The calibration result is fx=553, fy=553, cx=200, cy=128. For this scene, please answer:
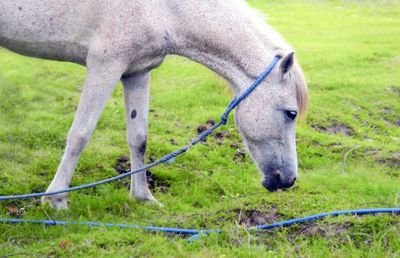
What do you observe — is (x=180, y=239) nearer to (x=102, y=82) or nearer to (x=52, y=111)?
(x=102, y=82)

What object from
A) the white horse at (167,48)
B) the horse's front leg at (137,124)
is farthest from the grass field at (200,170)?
the white horse at (167,48)

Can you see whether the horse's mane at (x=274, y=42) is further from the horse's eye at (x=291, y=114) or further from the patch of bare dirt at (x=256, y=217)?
the patch of bare dirt at (x=256, y=217)

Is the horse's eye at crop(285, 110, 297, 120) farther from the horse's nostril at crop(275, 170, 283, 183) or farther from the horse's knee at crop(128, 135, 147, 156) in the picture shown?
the horse's knee at crop(128, 135, 147, 156)

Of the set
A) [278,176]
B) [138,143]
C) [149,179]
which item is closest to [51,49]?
[138,143]

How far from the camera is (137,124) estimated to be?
5.34 m

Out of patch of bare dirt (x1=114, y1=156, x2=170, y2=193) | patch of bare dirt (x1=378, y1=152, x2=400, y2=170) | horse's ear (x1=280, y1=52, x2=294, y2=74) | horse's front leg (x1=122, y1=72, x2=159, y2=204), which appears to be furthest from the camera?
patch of bare dirt (x1=378, y1=152, x2=400, y2=170)

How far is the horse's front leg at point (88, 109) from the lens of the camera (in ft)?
15.1

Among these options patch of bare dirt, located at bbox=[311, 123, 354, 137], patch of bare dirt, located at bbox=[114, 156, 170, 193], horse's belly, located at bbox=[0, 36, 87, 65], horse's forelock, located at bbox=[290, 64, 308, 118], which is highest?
horse's belly, located at bbox=[0, 36, 87, 65]

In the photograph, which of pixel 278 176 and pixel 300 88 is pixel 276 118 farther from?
pixel 278 176

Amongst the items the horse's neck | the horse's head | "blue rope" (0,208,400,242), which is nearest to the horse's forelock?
the horse's head

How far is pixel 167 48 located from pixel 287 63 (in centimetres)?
103

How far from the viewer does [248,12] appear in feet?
15.9

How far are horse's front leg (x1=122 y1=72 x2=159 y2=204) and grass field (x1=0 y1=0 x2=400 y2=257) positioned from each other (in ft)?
0.56

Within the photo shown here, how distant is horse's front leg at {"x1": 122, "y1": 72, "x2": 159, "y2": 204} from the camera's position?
17.2 ft
